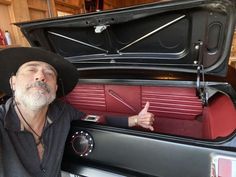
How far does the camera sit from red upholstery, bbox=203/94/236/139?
988 mm

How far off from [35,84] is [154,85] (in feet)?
2.05

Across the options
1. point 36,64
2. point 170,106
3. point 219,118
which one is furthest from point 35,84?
Answer: point 219,118

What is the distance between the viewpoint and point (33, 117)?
1.07 metres

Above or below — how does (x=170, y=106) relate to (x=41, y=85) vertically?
below

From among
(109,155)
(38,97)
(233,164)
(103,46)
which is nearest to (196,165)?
(233,164)

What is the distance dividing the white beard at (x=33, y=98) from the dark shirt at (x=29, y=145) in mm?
73

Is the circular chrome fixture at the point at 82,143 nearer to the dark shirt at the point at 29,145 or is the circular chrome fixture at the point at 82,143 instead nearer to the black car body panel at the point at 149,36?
the dark shirt at the point at 29,145

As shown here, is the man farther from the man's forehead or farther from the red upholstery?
the red upholstery

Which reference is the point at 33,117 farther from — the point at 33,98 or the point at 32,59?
the point at 32,59

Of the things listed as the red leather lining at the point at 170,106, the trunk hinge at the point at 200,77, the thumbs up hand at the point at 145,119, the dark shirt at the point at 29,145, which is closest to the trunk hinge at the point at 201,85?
the trunk hinge at the point at 200,77

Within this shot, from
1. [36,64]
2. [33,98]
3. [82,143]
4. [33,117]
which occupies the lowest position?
[82,143]

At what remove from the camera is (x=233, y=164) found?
0.74 metres

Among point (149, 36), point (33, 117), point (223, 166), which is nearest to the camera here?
point (223, 166)

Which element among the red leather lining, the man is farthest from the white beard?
the red leather lining
